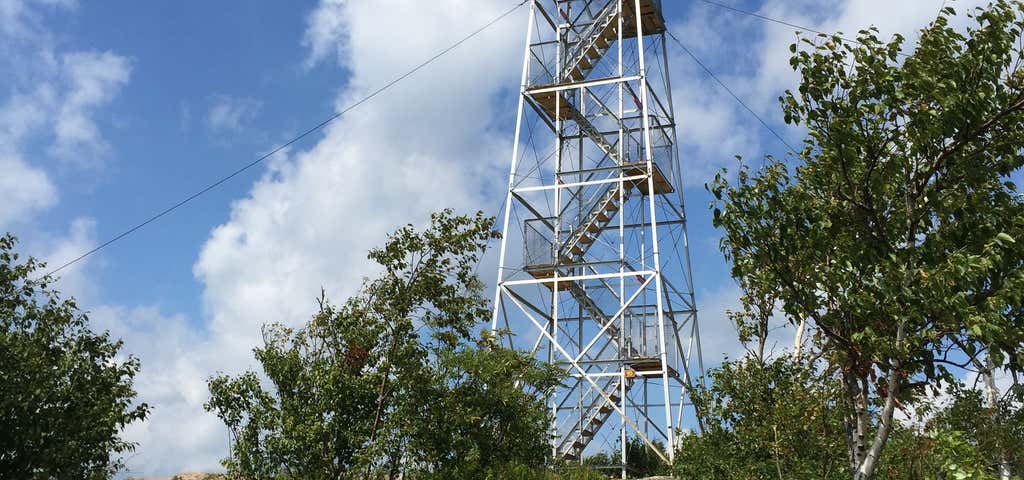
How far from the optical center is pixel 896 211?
1055 centimetres

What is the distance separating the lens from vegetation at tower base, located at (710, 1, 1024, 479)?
9758 millimetres

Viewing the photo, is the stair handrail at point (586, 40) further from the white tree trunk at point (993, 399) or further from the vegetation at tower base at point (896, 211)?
the vegetation at tower base at point (896, 211)

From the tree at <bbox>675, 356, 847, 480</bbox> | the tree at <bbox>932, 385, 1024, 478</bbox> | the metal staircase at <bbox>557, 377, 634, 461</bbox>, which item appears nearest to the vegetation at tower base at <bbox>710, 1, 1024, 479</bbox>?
the tree at <bbox>675, 356, 847, 480</bbox>

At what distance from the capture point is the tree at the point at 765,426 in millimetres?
15812

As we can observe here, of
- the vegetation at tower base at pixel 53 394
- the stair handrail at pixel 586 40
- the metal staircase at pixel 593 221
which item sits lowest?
the vegetation at tower base at pixel 53 394

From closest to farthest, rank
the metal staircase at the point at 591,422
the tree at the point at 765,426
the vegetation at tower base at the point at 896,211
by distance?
the vegetation at tower base at the point at 896,211 < the tree at the point at 765,426 < the metal staircase at the point at 591,422

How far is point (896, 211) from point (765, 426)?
7.75 m

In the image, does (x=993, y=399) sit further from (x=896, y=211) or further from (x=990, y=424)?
(x=896, y=211)

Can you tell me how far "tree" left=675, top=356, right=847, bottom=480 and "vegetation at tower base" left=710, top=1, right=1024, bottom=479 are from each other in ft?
14.6

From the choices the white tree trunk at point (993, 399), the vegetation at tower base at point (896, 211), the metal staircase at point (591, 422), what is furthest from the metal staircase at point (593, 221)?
the vegetation at tower base at point (896, 211)

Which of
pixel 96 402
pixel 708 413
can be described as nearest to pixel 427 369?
pixel 96 402

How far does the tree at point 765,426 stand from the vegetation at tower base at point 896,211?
4437 mm

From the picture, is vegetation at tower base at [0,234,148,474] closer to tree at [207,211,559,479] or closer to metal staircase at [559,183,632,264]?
tree at [207,211,559,479]

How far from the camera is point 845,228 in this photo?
10883 millimetres
